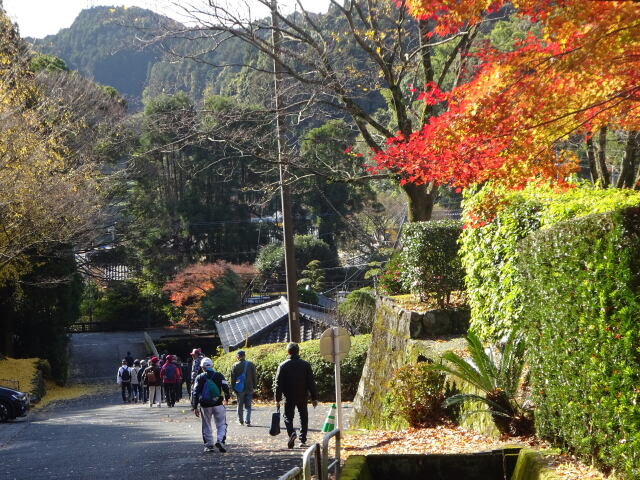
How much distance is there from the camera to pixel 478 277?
12.5 meters

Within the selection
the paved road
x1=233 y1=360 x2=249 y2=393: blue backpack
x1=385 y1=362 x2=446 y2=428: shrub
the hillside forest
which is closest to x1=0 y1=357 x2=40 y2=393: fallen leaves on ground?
the hillside forest

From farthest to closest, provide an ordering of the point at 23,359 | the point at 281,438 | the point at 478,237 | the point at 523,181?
the point at 23,359, the point at 281,438, the point at 478,237, the point at 523,181

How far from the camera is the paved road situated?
10617 mm

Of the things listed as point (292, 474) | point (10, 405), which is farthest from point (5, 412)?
point (292, 474)

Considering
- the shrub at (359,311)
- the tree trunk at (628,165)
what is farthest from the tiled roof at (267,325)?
the tree trunk at (628,165)

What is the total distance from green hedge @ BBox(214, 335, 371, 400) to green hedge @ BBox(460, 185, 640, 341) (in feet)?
30.3

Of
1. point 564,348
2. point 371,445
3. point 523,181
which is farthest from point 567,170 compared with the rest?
point 371,445

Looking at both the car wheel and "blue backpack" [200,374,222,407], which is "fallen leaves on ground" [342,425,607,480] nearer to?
"blue backpack" [200,374,222,407]

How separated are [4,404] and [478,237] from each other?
15.0 metres

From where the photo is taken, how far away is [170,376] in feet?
73.9

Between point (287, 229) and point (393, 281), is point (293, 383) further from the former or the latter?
point (287, 229)

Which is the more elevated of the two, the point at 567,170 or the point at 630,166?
the point at 630,166

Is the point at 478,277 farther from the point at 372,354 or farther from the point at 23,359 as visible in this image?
the point at 23,359

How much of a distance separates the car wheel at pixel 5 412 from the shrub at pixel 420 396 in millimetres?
13477
